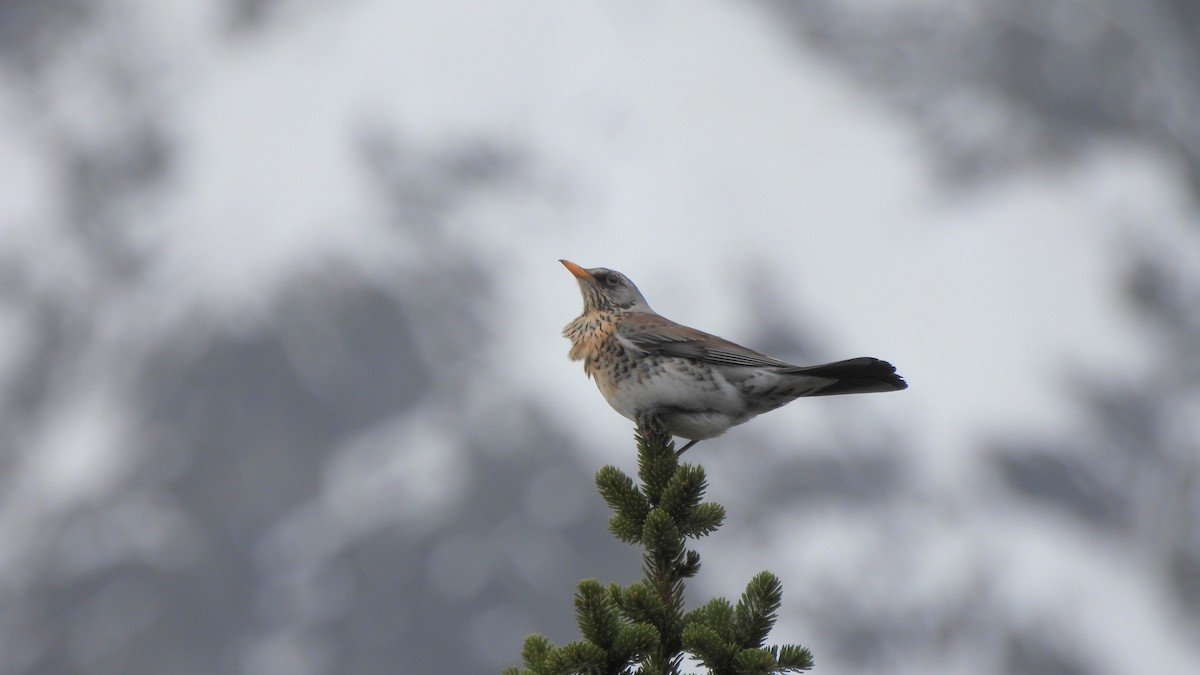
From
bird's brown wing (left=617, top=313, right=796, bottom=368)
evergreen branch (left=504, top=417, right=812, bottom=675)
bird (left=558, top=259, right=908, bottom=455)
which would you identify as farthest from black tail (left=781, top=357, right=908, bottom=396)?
evergreen branch (left=504, top=417, right=812, bottom=675)

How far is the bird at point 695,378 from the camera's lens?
7.42 metres

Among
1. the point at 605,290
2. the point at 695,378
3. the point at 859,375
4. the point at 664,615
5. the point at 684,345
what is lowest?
the point at 664,615

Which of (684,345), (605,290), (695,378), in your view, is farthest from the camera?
(605,290)

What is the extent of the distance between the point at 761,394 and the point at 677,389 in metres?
0.61

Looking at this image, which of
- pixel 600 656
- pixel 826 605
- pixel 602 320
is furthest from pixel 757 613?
pixel 826 605

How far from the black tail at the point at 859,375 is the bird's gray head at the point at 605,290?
8.25ft

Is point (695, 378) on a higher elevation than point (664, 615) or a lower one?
higher

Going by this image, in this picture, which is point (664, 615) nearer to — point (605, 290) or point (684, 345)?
point (684, 345)

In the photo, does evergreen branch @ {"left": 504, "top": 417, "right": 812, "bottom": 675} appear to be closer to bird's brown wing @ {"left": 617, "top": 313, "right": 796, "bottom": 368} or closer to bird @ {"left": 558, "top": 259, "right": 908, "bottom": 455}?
bird @ {"left": 558, "top": 259, "right": 908, "bottom": 455}

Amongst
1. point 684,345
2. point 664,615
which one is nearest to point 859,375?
point 684,345

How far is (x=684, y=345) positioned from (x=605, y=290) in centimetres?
161

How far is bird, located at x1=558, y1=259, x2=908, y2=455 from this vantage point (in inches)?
292

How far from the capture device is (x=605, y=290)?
9617 mm

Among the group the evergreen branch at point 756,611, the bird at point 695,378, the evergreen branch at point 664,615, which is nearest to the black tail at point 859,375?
Result: the bird at point 695,378
